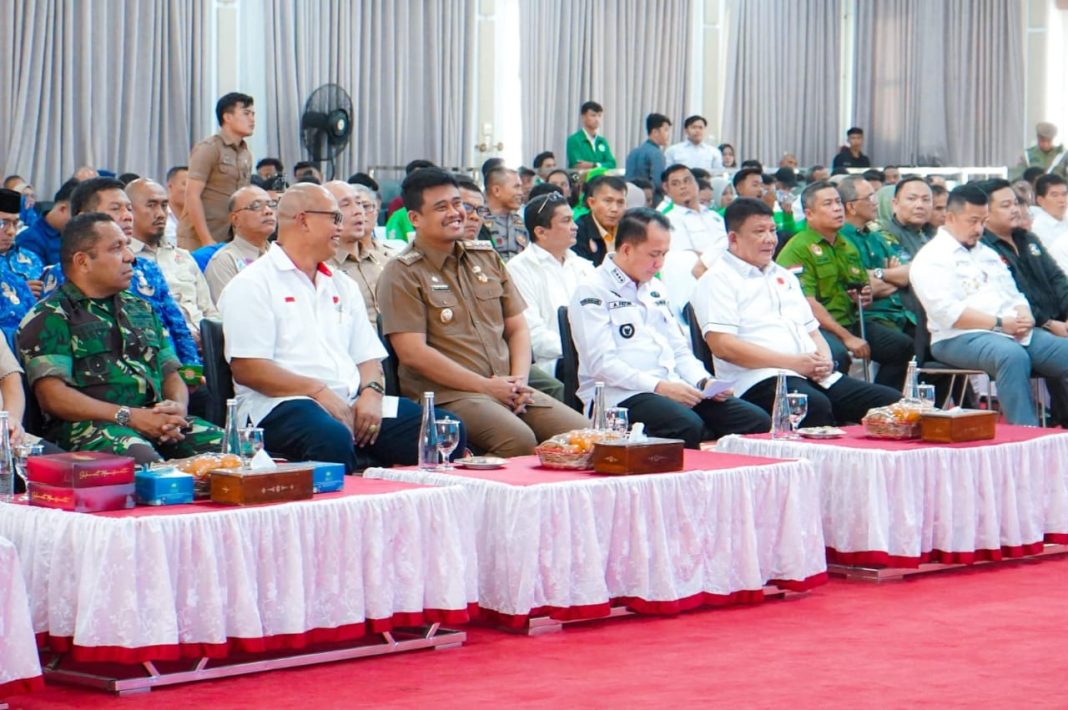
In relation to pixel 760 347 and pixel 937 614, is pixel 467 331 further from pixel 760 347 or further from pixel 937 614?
pixel 937 614

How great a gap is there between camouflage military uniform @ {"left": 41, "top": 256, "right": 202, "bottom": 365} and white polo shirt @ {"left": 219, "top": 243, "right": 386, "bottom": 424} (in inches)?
10.8

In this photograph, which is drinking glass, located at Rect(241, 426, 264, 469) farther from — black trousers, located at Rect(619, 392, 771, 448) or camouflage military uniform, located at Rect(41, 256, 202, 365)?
black trousers, located at Rect(619, 392, 771, 448)

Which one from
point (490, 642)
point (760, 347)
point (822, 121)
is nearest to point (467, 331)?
point (760, 347)

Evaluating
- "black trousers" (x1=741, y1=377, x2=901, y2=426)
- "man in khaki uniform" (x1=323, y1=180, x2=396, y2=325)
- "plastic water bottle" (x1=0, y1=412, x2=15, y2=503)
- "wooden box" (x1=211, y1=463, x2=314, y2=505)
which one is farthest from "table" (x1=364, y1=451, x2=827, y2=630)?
"man in khaki uniform" (x1=323, y1=180, x2=396, y2=325)

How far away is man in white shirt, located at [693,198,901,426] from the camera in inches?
230

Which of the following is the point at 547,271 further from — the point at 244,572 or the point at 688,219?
the point at 244,572

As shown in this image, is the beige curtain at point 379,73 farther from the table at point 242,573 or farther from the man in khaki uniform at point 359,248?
the table at point 242,573

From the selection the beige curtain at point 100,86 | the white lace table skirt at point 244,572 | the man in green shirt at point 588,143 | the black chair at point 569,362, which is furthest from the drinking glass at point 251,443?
the man in green shirt at point 588,143

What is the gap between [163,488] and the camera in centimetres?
359

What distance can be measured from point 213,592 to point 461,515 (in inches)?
26.5

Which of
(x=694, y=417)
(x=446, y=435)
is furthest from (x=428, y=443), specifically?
(x=694, y=417)

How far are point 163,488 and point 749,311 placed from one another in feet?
9.30

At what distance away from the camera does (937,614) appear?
4.28 metres

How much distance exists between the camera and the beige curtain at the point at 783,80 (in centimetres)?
1622
